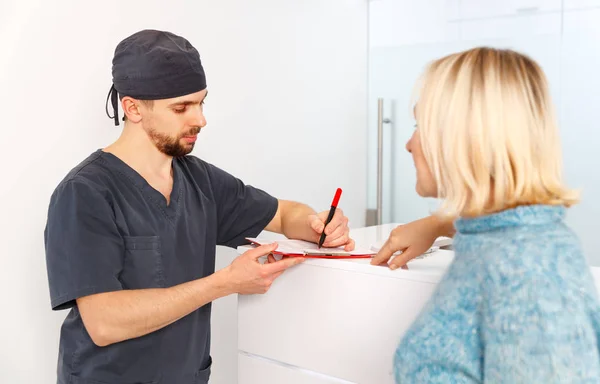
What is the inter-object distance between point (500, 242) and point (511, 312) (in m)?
0.10

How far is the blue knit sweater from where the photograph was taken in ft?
2.44

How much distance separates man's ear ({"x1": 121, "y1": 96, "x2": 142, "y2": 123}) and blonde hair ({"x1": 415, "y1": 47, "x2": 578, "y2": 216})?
0.75m

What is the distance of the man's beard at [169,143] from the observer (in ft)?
4.69

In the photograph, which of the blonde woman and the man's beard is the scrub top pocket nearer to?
the man's beard

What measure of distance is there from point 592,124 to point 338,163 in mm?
1041

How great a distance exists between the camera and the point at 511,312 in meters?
0.76

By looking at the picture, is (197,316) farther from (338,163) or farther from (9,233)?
(338,163)

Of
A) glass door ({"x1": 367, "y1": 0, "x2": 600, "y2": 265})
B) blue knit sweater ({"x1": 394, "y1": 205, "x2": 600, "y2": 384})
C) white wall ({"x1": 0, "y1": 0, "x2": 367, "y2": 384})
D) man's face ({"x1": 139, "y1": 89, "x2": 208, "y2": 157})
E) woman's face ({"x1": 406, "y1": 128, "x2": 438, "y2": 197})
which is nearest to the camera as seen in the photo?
blue knit sweater ({"x1": 394, "y1": 205, "x2": 600, "y2": 384})

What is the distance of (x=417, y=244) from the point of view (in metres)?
1.21

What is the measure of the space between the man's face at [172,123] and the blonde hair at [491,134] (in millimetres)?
698

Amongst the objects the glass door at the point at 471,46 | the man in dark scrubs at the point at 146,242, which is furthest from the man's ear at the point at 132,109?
the glass door at the point at 471,46

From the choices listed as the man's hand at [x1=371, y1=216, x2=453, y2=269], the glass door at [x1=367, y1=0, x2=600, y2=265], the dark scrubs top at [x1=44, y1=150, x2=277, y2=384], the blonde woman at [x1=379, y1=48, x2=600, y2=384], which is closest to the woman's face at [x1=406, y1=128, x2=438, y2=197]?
the blonde woman at [x1=379, y1=48, x2=600, y2=384]

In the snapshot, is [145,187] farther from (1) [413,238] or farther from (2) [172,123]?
(1) [413,238]

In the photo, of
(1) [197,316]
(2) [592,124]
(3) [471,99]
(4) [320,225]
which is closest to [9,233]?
(1) [197,316]
